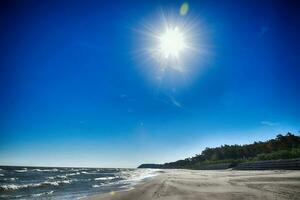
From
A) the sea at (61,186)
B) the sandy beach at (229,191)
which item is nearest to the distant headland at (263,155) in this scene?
the sandy beach at (229,191)

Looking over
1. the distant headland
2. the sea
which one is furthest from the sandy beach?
the distant headland

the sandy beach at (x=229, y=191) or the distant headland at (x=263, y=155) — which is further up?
the distant headland at (x=263, y=155)

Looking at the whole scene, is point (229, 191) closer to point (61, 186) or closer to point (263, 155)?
point (61, 186)

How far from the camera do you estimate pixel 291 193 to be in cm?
813

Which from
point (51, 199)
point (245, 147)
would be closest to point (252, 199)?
point (51, 199)

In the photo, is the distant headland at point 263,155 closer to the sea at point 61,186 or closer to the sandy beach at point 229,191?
the sandy beach at point 229,191

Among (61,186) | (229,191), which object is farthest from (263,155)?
(229,191)

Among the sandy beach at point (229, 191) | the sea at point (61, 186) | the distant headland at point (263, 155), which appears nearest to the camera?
the sandy beach at point (229, 191)

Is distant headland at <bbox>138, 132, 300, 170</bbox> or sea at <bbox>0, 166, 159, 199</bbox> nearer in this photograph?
sea at <bbox>0, 166, 159, 199</bbox>

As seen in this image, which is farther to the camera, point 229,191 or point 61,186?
point 61,186

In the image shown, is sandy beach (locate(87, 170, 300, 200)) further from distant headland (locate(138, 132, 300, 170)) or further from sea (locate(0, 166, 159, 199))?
distant headland (locate(138, 132, 300, 170))

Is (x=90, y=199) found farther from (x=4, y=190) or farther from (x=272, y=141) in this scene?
(x=272, y=141)

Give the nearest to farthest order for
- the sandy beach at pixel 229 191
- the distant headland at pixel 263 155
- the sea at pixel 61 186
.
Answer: the sandy beach at pixel 229 191
the sea at pixel 61 186
the distant headland at pixel 263 155

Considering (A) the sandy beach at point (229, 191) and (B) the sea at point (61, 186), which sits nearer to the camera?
(A) the sandy beach at point (229, 191)
